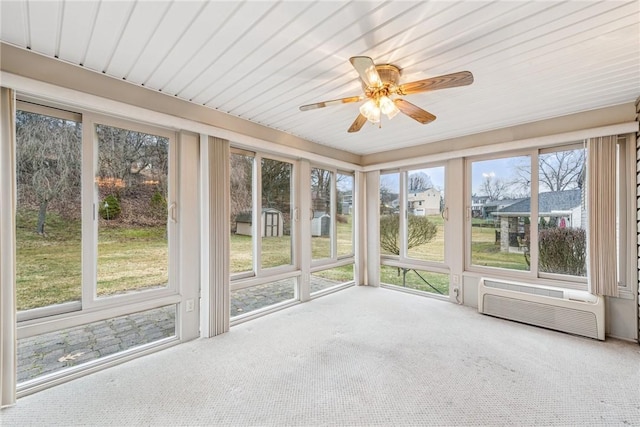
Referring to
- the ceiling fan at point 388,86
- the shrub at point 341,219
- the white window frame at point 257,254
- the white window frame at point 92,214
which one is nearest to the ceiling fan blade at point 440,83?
the ceiling fan at point 388,86

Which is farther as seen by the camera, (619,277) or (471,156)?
(471,156)

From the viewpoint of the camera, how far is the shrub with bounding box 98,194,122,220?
7.40 ft

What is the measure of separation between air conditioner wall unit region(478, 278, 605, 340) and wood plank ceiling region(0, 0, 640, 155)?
198 centimetres

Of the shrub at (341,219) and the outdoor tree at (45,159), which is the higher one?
the outdoor tree at (45,159)

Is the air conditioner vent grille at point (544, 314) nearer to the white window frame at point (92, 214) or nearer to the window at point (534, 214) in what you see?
the window at point (534, 214)

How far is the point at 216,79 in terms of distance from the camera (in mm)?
2141

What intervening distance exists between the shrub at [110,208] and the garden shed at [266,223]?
3.82 feet

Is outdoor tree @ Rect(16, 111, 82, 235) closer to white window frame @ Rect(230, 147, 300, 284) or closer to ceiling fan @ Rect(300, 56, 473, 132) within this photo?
white window frame @ Rect(230, 147, 300, 284)

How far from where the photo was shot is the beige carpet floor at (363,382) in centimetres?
166

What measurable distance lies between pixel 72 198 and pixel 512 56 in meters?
3.35

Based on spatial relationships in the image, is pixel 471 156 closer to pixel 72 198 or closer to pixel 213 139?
pixel 213 139

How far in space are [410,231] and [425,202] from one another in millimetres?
533

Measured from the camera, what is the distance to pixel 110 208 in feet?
7.54

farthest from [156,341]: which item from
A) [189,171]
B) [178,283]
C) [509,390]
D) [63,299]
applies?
[509,390]
